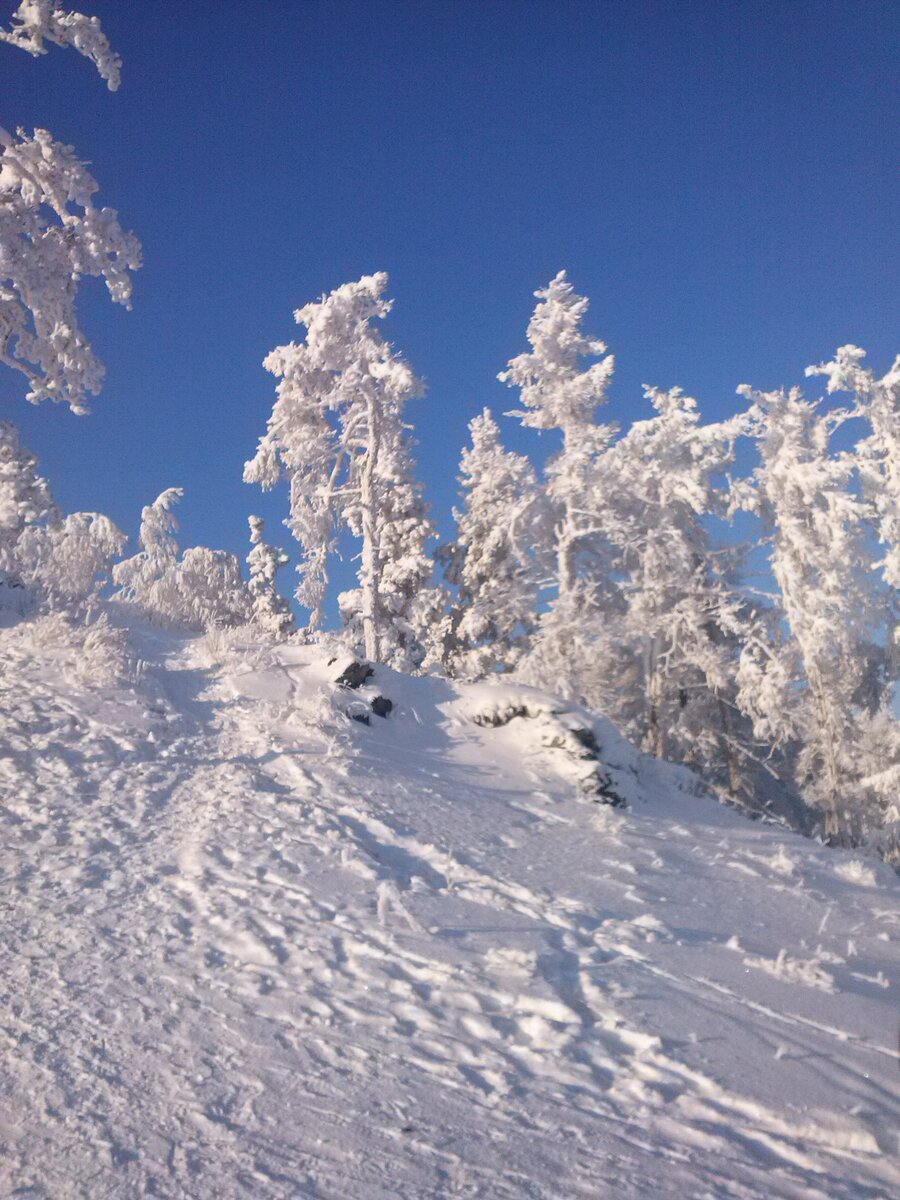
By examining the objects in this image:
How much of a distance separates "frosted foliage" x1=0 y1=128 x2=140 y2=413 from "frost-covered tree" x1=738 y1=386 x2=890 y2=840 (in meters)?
17.2

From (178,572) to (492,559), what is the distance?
622 inches

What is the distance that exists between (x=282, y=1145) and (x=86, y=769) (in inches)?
211

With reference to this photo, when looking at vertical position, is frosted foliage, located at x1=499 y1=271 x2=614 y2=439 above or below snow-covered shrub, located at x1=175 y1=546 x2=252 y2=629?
above

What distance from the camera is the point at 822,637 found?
19.6 m

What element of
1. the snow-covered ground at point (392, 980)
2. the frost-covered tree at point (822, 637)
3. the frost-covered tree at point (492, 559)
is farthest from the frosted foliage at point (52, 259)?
the frost-covered tree at point (822, 637)

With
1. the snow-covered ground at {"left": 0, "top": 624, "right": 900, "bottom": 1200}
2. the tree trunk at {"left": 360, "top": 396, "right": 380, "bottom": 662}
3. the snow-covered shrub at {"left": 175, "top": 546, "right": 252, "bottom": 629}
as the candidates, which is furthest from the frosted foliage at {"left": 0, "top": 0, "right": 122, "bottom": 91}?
the snow-covered shrub at {"left": 175, "top": 546, "right": 252, "bottom": 629}

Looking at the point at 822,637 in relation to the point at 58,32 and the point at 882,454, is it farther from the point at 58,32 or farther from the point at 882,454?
the point at 58,32

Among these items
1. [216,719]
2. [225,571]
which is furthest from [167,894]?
[225,571]

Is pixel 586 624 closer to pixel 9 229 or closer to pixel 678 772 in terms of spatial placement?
pixel 678 772

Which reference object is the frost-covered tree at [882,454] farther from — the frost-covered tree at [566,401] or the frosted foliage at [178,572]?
the frosted foliage at [178,572]

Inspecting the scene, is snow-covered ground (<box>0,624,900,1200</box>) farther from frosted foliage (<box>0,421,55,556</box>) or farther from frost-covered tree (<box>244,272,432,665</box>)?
frosted foliage (<box>0,421,55,556</box>)

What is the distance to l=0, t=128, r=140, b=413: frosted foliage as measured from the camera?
10.2 meters

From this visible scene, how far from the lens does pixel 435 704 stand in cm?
1175

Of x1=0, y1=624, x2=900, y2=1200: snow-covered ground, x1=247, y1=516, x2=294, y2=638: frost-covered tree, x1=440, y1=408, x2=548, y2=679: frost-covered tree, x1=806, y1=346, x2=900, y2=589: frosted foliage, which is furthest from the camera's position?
x1=247, y1=516, x2=294, y2=638: frost-covered tree
